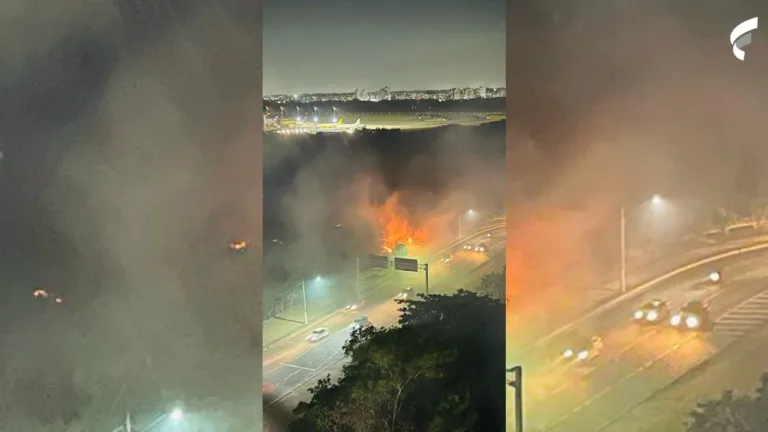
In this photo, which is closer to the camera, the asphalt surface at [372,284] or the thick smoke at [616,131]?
the thick smoke at [616,131]

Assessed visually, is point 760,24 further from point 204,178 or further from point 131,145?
point 131,145

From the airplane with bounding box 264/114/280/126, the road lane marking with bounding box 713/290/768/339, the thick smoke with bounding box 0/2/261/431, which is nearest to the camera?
the thick smoke with bounding box 0/2/261/431

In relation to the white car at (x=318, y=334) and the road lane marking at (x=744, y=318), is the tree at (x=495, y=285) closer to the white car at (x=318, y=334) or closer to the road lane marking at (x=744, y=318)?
the white car at (x=318, y=334)

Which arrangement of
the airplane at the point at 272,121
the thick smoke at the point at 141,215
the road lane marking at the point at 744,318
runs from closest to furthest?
the thick smoke at the point at 141,215
the road lane marking at the point at 744,318
the airplane at the point at 272,121

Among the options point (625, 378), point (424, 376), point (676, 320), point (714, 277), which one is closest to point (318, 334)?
point (424, 376)

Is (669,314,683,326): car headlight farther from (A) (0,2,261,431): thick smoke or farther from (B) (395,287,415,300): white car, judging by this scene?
(A) (0,2,261,431): thick smoke

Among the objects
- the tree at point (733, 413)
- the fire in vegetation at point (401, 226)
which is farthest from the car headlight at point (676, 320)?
the fire in vegetation at point (401, 226)

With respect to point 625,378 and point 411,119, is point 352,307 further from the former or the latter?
point 625,378

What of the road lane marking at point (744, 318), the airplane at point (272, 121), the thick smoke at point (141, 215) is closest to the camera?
the thick smoke at point (141, 215)

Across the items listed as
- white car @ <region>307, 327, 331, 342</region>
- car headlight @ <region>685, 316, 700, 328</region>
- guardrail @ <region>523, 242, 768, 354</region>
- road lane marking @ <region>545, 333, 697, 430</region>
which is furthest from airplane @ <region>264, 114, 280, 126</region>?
car headlight @ <region>685, 316, 700, 328</region>
